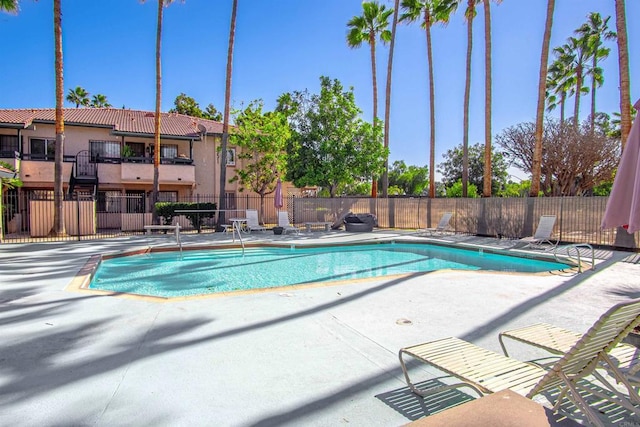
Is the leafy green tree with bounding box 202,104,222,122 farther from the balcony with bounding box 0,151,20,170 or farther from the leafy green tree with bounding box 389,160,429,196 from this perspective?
the leafy green tree with bounding box 389,160,429,196

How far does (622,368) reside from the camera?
9.70 feet

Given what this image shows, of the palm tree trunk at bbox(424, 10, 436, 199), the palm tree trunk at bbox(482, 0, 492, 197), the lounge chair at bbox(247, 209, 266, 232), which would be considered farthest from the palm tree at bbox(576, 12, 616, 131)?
the lounge chair at bbox(247, 209, 266, 232)

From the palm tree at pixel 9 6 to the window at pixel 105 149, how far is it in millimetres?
8102

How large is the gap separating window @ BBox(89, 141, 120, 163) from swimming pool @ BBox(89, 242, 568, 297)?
1260 centimetres

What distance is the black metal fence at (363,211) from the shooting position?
533 inches

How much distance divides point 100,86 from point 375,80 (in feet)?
84.7

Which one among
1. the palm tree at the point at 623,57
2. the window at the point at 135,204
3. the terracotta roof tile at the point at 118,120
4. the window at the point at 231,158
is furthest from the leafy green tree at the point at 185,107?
the palm tree at the point at 623,57

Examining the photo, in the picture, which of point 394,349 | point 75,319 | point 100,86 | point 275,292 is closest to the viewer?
point 394,349

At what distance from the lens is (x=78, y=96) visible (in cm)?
3725

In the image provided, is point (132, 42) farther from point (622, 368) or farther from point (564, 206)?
point (622, 368)

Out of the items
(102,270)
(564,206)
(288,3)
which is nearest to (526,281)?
(564,206)

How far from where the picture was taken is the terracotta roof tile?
822 inches

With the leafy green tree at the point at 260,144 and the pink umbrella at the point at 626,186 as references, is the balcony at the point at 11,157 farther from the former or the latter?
the pink umbrella at the point at 626,186

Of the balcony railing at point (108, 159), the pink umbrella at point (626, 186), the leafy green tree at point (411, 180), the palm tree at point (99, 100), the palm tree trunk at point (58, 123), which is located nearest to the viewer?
the pink umbrella at point (626, 186)
